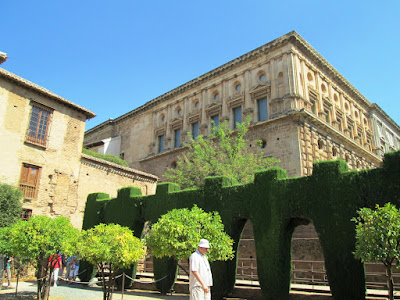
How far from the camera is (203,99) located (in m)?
29.8

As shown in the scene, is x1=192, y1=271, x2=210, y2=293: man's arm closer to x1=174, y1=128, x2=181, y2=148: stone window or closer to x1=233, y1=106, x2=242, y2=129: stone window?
x1=233, y1=106, x2=242, y2=129: stone window

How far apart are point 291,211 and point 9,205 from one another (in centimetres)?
1301

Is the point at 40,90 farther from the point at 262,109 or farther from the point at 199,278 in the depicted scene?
the point at 199,278

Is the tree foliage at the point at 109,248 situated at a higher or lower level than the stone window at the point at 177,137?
lower

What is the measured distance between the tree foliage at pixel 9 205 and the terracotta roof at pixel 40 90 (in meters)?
5.73

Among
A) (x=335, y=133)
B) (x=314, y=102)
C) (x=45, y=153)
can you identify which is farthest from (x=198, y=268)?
(x=335, y=133)

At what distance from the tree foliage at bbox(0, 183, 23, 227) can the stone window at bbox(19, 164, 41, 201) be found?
1136mm

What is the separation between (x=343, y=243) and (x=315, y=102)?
17.4m

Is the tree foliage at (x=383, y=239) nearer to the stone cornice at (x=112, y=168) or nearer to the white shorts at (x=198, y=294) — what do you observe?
the white shorts at (x=198, y=294)

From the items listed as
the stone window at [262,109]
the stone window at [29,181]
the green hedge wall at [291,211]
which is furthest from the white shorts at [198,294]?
the stone window at [262,109]

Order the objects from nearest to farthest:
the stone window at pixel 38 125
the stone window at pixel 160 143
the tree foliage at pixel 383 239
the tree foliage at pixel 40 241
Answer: the tree foliage at pixel 383 239, the tree foliage at pixel 40 241, the stone window at pixel 38 125, the stone window at pixel 160 143

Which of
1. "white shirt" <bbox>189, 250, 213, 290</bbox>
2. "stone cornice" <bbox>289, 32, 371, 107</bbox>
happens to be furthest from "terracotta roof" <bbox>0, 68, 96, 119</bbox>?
"white shirt" <bbox>189, 250, 213, 290</bbox>

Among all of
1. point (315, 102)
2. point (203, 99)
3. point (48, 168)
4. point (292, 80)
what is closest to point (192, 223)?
point (48, 168)

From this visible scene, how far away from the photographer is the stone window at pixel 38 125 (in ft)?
60.1
